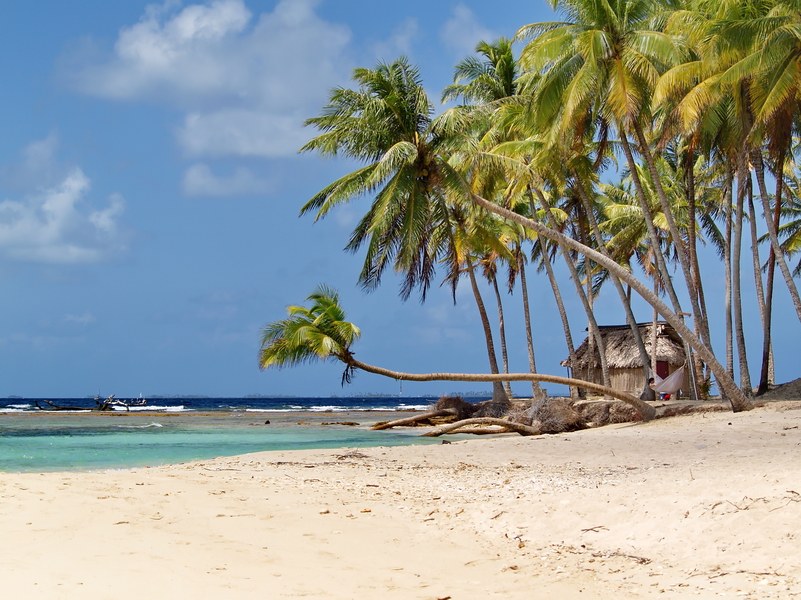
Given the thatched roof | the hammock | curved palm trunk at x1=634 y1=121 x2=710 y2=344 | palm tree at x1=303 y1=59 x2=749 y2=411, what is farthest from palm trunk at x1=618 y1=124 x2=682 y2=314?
the thatched roof

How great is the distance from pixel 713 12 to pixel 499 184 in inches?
294

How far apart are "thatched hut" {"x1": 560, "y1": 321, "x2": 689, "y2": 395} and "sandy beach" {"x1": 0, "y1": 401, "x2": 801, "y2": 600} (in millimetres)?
19396

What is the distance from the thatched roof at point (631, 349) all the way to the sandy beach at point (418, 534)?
63.8ft

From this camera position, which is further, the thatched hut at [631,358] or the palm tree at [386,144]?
the thatched hut at [631,358]

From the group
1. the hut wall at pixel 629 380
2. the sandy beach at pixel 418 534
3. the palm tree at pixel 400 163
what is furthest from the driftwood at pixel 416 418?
the sandy beach at pixel 418 534

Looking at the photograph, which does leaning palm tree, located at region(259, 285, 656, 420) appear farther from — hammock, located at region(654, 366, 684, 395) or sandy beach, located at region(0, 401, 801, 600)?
hammock, located at region(654, 366, 684, 395)

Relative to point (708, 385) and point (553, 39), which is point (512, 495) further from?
point (708, 385)

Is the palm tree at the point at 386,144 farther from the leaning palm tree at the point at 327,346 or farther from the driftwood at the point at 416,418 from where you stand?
the driftwood at the point at 416,418

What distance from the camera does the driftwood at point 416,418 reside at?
2117 cm

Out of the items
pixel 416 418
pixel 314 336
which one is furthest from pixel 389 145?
pixel 416 418

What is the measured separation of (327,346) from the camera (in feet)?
39.5

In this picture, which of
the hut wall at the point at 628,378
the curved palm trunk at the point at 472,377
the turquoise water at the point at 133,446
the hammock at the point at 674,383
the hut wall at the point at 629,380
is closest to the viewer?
the curved palm trunk at the point at 472,377

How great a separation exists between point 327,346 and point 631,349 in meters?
19.1

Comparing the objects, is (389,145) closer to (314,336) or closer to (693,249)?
(314,336)
